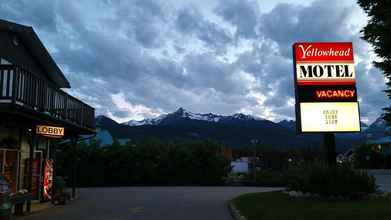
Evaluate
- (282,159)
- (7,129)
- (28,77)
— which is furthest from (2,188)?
(282,159)

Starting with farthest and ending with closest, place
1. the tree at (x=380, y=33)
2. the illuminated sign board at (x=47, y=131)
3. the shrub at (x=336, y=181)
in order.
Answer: the shrub at (x=336, y=181), the illuminated sign board at (x=47, y=131), the tree at (x=380, y=33)

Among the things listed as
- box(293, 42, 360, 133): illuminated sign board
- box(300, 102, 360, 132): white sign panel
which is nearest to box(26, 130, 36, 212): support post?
box(293, 42, 360, 133): illuminated sign board

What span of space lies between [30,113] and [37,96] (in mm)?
771

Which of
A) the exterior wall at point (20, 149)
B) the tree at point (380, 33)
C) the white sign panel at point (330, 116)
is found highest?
the tree at point (380, 33)

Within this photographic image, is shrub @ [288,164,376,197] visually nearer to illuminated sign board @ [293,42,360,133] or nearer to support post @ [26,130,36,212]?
illuminated sign board @ [293,42,360,133]

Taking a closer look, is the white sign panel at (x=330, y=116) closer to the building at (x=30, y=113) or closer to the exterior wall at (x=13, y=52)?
the building at (x=30, y=113)

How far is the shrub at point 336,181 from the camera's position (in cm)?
1828

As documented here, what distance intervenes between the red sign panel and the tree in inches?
160

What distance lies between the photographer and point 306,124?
20.2 meters

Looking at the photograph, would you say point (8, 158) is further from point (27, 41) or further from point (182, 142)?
point (182, 142)

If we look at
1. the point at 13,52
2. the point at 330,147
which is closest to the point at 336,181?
the point at 330,147

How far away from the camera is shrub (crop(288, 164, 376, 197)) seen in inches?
720

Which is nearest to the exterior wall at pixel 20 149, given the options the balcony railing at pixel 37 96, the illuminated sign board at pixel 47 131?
the illuminated sign board at pixel 47 131

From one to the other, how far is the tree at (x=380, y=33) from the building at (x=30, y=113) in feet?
37.4
